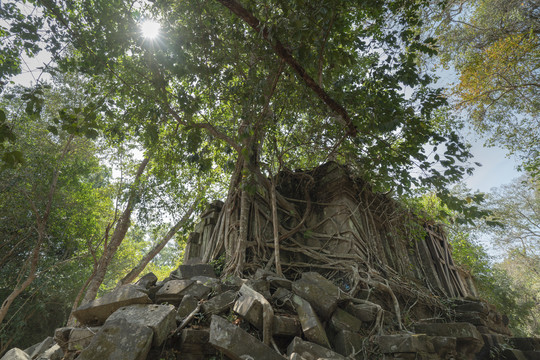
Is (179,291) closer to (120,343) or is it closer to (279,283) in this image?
(120,343)

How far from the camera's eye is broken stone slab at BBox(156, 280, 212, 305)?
3.28 m

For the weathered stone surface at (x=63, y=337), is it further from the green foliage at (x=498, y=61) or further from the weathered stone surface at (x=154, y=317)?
the green foliage at (x=498, y=61)

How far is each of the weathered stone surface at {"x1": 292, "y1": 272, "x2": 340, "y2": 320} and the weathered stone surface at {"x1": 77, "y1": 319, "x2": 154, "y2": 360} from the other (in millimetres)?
1636

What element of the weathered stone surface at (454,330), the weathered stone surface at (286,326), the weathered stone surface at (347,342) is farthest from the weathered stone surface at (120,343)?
the weathered stone surface at (454,330)

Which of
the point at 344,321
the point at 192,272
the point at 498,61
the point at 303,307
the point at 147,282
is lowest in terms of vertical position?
the point at 344,321

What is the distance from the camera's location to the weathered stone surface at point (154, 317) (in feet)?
8.00

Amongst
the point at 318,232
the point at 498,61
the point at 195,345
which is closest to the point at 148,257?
the point at 318,232

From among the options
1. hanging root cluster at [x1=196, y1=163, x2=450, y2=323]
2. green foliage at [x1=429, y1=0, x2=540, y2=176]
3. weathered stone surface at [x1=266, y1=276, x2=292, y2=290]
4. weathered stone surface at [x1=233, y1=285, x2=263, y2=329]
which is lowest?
weathered stone surface at [x1=233, y1=285, x2=263, y2=329]

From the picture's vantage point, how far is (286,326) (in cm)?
280

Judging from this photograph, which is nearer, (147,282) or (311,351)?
(311,351)

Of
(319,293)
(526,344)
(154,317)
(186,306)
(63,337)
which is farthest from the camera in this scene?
(526,344)

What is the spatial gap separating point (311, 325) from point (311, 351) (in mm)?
331

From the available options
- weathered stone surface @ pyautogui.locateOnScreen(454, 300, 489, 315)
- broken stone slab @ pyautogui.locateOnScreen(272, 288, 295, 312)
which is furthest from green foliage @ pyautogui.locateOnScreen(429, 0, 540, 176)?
broken stone slab @ pyautogui.locateOnScreen(272, 288, 295, 312)

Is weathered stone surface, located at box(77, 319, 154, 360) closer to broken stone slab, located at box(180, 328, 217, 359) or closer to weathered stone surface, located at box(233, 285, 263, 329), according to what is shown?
broken stone slab, located at box(180, 328, 217, 359)
